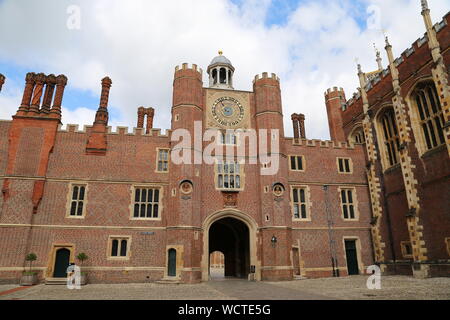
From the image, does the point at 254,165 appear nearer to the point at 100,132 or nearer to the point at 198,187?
the point at 198,187

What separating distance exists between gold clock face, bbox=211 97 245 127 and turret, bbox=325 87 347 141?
1250 centimetres

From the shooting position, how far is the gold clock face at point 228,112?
25.6m

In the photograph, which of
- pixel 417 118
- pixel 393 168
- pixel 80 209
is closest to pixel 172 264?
pixel 80 209

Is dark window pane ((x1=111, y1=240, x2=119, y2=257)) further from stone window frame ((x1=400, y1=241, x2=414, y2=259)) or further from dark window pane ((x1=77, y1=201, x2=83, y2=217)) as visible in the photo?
stone window frame ((x1=400, y1=241, x2=414, y2=259))

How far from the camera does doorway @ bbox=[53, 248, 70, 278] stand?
20.7 m

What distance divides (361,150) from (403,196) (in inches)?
252

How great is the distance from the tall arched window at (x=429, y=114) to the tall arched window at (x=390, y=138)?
2.73 meters

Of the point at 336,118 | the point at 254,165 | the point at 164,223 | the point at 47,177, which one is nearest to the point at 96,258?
the point at 164,223

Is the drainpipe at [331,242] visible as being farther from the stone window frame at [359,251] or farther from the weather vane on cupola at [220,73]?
the weather vane on cupola at [220,73]

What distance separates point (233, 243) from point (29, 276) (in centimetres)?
1725

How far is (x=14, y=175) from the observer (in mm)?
21141

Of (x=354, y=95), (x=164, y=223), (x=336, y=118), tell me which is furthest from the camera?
(x=336, y=118)

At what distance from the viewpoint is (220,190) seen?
2362 centimetres
